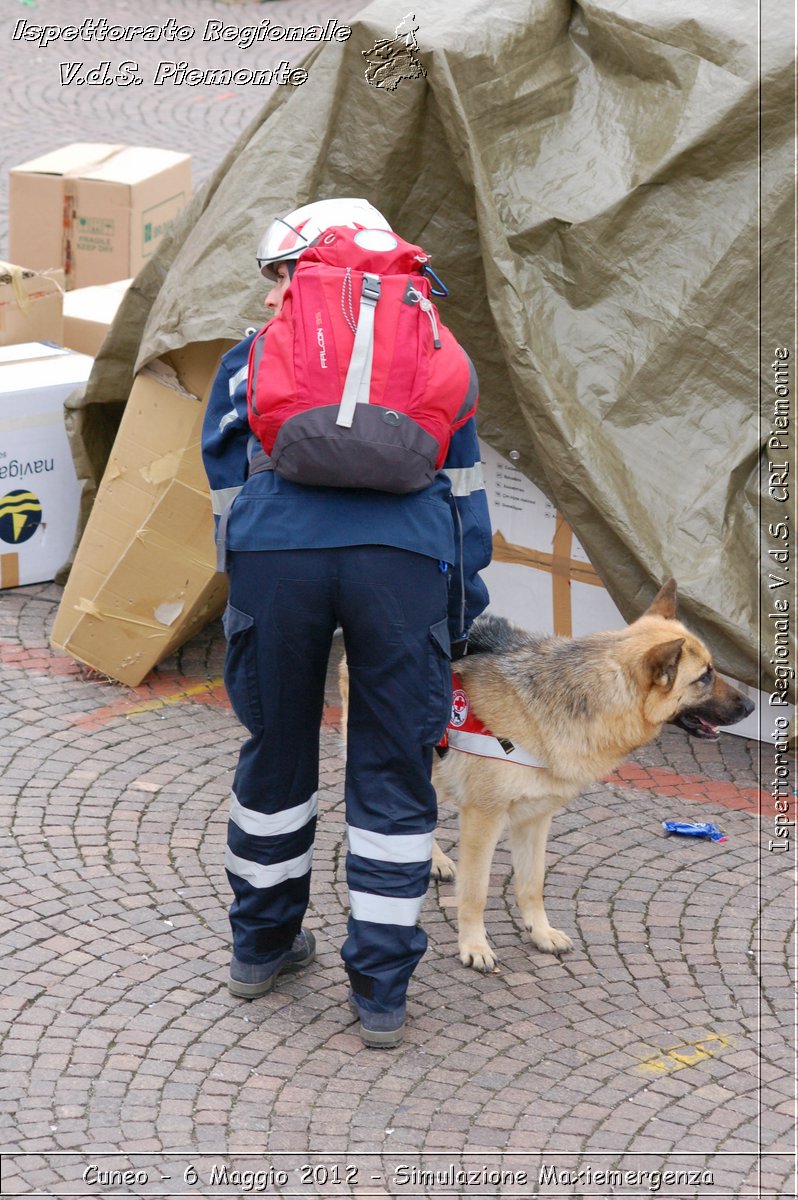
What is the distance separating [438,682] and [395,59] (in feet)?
8.85

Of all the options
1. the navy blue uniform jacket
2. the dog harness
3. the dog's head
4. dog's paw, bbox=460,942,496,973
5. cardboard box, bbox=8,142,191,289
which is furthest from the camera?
cardboard box, bbox=8,142,191,289

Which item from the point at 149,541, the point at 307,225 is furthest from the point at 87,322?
the point at 307,225

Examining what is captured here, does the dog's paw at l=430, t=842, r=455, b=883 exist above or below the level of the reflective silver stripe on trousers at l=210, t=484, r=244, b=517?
below

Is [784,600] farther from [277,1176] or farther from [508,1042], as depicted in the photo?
[277,1176]

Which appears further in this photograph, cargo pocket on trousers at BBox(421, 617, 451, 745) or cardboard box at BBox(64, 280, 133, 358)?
cardboard box at BBox(64, 280, 133, 358)

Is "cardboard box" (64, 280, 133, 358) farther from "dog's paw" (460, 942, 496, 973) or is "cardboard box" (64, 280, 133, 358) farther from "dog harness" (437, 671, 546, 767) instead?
"dog's paw" (460, 942, 496, 973)

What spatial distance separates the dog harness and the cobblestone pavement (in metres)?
0.74

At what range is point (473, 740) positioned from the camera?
454cm

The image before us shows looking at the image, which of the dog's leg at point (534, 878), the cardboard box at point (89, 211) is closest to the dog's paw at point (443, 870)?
the dog's leg at point (534, 878)

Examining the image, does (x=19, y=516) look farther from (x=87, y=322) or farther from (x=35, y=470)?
(x=87, y=322)

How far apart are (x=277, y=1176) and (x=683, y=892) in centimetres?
207

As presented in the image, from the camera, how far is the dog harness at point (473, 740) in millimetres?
4484

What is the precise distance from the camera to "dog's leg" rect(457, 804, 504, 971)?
451 centimetres

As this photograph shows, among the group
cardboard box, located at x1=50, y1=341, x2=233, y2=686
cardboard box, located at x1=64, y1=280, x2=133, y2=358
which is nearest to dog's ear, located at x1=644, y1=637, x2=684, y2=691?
cardboard box, located at x1=50, y1=341, x2=233, y2=686
